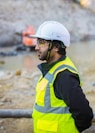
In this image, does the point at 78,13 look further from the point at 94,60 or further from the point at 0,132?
the point at 0,132

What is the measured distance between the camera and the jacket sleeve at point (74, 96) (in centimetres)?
305

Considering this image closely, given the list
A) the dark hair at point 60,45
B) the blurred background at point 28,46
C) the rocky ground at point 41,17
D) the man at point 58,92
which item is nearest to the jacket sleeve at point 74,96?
the man at point 58,92

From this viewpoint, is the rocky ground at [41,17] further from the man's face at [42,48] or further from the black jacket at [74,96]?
the black jacket at [74,96]

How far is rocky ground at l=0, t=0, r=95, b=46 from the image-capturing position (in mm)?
23628

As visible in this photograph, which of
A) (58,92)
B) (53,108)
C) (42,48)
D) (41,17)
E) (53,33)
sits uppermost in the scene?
(53,33)

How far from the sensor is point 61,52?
11.0 feet

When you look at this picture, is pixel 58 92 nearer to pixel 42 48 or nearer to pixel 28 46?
pixel 42 48

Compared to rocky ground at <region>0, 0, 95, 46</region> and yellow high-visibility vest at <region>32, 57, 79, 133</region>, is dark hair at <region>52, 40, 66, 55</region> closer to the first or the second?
yellow high-visibility vest at <region>32, 57, 79, 133</region>

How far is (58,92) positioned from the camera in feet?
10.4

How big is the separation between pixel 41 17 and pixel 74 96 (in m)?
24.7

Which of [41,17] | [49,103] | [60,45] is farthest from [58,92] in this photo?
[41,17]

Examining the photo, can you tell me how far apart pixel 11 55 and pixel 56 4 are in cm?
1368

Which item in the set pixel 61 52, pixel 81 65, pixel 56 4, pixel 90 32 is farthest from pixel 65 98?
pixel 56 4

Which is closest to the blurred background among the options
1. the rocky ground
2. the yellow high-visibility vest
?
the rocky ground
